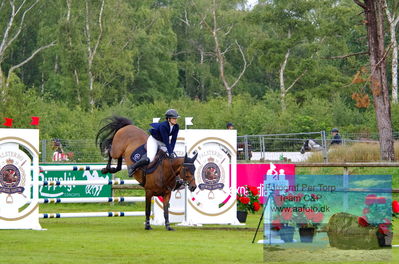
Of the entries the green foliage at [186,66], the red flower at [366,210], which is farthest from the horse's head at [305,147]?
the red flower at [366,210]

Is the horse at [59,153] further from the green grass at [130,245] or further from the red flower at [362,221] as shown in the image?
the red flower at [362,221]

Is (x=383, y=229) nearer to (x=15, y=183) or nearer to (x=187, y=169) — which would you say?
(x=187, y=169)

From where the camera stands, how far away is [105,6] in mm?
54781

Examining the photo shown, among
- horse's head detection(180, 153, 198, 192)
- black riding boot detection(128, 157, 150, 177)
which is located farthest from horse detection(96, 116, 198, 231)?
black riding boot detection(128, 157, 150, 177)

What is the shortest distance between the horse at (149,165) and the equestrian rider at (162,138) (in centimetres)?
11

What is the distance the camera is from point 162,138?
1430cm

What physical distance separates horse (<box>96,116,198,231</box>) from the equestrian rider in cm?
A: 11

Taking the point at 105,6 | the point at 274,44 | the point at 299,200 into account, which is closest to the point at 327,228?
the point at 299,200

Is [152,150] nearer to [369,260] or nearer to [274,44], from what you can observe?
[369,260]

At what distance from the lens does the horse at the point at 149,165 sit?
14.2 meters

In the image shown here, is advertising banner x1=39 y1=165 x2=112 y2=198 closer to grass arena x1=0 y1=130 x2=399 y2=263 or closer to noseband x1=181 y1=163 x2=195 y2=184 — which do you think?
grass arena x1=0 y1=130 x2=399 y2=263

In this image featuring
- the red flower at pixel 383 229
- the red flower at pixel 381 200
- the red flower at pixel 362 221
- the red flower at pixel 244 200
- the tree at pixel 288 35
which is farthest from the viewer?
the tree at pixel 288 35

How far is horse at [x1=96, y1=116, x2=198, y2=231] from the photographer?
14.2 m

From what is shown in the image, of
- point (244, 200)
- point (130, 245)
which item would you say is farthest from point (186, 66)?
point (130, 245)
